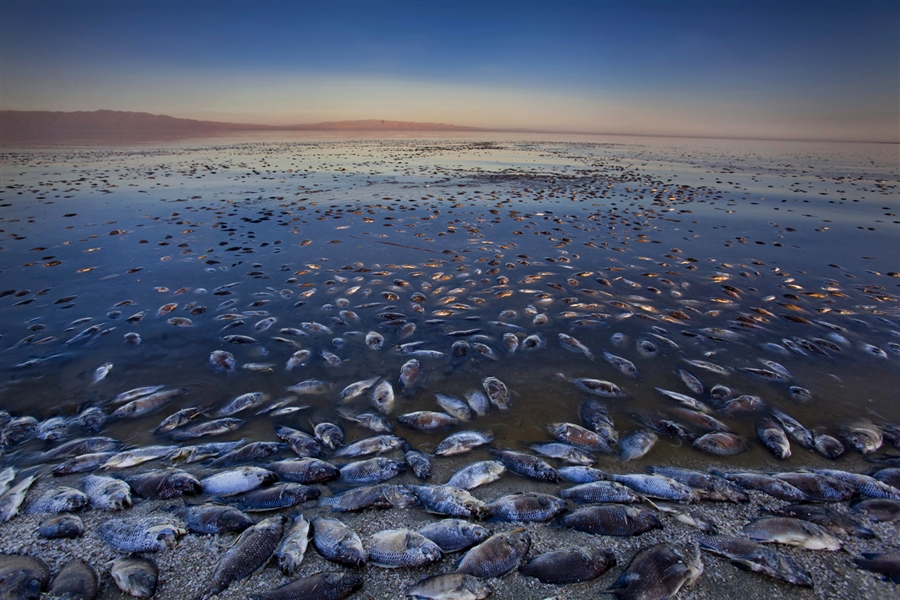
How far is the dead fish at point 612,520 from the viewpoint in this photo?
9.52 feet

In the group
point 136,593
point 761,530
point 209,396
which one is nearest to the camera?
point 136,593

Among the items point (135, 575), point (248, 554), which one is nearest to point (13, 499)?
point (135, 575)

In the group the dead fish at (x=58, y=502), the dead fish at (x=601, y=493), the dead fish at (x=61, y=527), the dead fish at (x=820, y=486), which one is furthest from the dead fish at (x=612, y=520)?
the dead fish at (x=58, y=502)

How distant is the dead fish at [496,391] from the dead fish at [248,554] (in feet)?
7.75

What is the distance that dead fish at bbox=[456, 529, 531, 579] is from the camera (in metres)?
2.63

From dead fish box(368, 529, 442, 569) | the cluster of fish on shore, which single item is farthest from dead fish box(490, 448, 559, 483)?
dead fish box(368, 529, 442, 569)

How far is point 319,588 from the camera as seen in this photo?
2523 millimetres

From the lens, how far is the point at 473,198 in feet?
53.0

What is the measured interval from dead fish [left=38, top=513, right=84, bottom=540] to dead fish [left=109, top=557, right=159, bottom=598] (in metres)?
0.49

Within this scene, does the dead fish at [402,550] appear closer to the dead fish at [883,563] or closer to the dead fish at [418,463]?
the dead fish at [418,463]

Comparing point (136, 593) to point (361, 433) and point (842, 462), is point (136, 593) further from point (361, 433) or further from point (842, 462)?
point (842, 462)

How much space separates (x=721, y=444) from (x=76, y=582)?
5.11 metres

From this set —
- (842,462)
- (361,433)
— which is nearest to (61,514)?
(361,433)

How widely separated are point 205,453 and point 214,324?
2.94 metres
